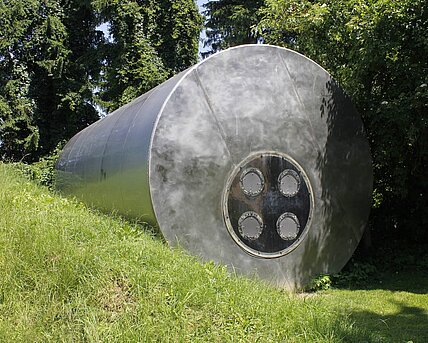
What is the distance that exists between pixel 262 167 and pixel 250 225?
79cm

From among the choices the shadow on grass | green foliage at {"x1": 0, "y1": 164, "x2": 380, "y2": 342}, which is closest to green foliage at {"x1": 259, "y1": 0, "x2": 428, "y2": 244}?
the shadow on grass

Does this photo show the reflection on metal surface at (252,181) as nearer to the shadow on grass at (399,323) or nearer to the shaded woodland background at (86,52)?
the shadow on grass at (399,323)

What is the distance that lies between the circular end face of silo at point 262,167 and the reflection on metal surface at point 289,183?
0.01 metres

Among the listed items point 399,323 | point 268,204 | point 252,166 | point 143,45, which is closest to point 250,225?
point 268,204

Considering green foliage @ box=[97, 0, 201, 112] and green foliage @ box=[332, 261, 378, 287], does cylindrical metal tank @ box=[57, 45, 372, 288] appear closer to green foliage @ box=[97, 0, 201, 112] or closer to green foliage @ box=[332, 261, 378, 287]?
green foliage @ box=[332, 261, 378, 287]

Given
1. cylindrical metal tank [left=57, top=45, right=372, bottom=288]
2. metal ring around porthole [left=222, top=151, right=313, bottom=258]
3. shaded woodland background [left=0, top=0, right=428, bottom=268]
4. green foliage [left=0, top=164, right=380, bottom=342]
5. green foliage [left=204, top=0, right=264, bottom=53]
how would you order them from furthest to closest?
green foliage [left=204, top=0, right=264, bottom=53]
shaded woodland background [left=0, top=0, right=428, bottom=268]
metal ring around porthole [left=222, top=151, right=313, bottom=258]
cylindrical metal tank [left=57, top=45, right=372, bottom=288]
green foliage [left=0, top=164, right=380, bottom=342]

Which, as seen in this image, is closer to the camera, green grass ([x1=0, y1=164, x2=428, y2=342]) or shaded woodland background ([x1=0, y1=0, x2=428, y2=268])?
green grass ([x1=0, y1=164, x2=428, y2=342])

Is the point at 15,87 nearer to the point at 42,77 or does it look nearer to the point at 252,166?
the point at 42,77

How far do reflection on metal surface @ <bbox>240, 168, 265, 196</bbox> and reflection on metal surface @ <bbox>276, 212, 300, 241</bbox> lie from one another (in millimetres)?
509

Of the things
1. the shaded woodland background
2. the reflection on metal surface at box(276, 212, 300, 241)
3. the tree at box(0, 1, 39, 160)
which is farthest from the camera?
the shaded woodland background

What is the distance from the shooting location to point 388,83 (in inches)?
337

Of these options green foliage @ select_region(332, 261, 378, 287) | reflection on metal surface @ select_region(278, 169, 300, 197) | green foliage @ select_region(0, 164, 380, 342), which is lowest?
green foliage @ select_region(332, 261, 378, 287)

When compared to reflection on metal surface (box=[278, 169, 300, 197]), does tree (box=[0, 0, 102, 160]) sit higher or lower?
higher

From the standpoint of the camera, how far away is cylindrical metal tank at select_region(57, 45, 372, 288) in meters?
6.30
